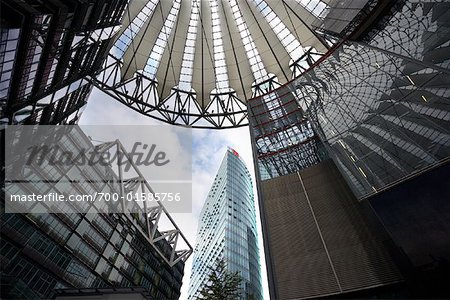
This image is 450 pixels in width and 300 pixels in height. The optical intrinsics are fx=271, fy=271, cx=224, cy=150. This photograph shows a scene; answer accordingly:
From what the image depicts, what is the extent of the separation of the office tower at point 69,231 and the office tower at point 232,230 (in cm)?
2177

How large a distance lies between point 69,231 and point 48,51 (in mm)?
29644

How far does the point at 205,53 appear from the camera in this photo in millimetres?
29781

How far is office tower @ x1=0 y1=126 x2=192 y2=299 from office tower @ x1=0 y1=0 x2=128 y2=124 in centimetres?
255

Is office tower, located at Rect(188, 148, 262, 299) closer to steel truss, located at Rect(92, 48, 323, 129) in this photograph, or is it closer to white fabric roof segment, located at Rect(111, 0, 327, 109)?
steel truss, located at Rect(92, 48, 323, 129)

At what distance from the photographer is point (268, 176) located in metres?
22.9

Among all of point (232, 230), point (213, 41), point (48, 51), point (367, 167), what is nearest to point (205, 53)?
point (213, 41)

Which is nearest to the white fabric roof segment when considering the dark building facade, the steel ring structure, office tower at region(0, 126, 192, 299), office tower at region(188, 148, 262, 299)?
the steel ring structure

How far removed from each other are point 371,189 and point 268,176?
853cm

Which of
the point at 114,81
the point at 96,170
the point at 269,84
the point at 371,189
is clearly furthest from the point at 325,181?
the point at 96,170

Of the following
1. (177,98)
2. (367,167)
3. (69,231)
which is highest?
(177,98)

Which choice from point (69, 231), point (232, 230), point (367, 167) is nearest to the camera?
point (367, 167)

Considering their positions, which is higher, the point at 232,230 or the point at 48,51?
the point at 232,230

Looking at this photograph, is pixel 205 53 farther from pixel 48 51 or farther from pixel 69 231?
pixel 69 231

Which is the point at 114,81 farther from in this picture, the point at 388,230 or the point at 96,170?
the point at 388,230
